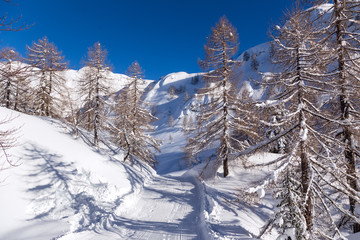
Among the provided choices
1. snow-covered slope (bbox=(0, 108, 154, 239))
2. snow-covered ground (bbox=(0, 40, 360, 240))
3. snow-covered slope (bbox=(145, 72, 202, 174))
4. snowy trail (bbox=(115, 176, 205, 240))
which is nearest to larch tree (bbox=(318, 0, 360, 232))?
snow-covered ground (bbox=(0, 40, 360, 240))

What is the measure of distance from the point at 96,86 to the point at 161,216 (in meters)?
13.8

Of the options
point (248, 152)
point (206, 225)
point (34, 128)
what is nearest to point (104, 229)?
point (206, 225)

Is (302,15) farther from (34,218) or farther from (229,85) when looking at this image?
(34,218)

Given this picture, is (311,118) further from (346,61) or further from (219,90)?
(219,90)

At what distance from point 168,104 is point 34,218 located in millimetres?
151063

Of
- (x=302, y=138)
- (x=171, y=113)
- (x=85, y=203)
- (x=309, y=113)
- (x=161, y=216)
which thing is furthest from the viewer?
(x=171, y=113)

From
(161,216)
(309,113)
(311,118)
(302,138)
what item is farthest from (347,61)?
(161,216)

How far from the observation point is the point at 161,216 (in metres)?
8.82

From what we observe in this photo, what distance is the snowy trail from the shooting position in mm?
7047

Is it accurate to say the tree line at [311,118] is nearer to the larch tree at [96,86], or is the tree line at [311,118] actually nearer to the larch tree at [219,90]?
the larch tree at [219,90]

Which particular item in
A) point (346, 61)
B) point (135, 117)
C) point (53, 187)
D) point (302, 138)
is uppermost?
point (135, 117)

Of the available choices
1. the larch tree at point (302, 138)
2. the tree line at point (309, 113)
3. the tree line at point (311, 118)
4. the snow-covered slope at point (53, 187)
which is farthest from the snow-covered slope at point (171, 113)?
the larch tree at point (302, 138)

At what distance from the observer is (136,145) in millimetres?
20656

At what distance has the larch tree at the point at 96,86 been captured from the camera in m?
17.8
